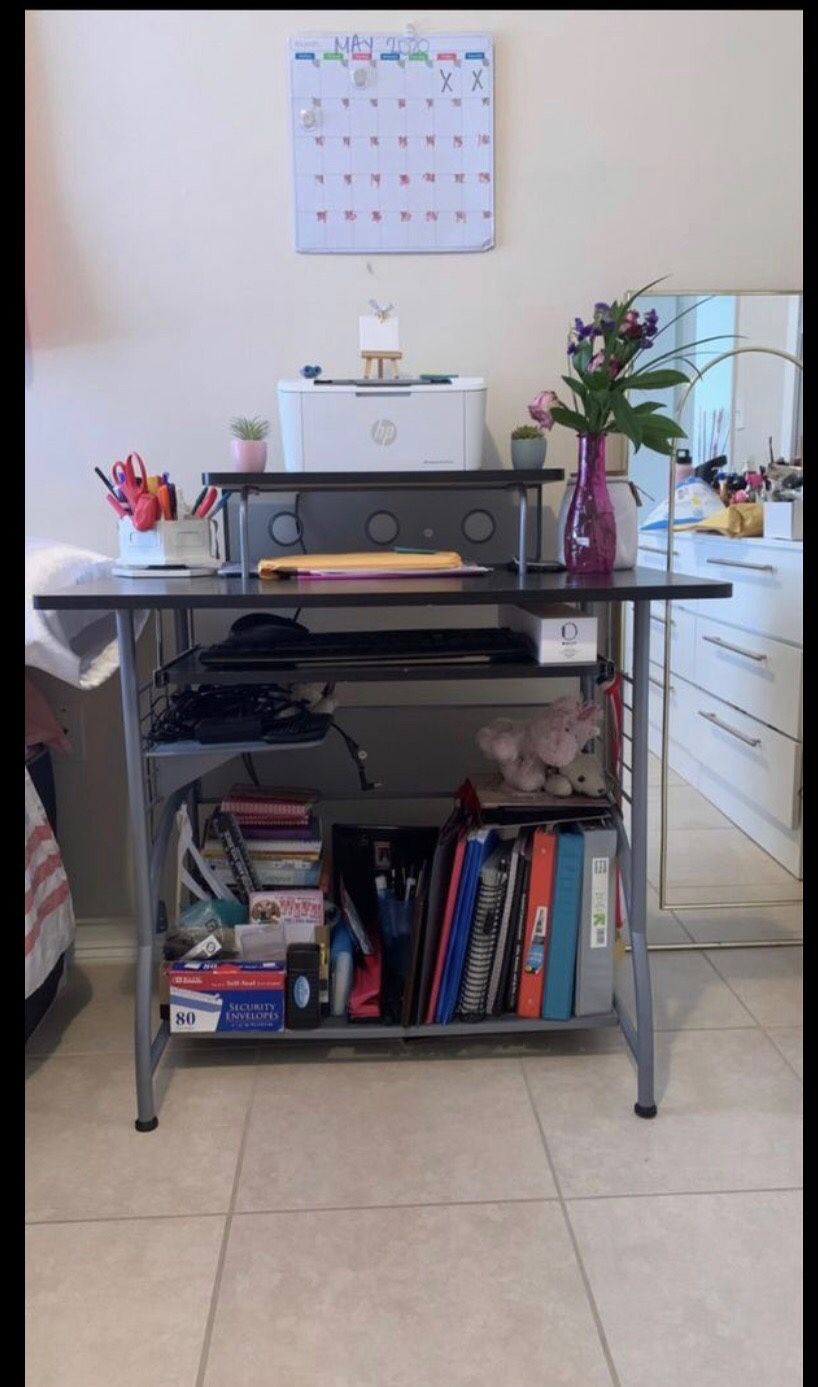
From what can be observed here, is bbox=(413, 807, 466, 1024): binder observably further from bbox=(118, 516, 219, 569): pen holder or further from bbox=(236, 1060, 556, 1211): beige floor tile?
bbox=(118, 516, 219, 569): pen holder

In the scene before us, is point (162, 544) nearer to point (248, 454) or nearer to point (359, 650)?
point (248, 454)

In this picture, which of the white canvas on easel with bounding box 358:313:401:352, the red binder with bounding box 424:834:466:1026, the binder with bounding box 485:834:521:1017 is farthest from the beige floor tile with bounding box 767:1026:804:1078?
the white canvas on easel with bounding box 358:313:401:352

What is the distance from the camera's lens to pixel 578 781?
5.51ft

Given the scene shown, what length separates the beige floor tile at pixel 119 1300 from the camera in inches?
42.8

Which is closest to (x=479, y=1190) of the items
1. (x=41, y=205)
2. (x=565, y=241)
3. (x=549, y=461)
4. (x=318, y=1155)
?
(x=318, y=1155)

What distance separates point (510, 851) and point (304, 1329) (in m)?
0.74

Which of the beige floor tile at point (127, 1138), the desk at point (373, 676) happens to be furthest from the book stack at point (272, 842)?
the beige floor tile at point (127, 1138)

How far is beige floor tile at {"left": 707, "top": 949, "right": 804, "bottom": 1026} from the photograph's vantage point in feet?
5.94

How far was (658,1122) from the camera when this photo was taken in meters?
1.50

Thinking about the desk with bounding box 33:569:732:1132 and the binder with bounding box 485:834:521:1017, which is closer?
the desk with bounding box 33:569:732:1132

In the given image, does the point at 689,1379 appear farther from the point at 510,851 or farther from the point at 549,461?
the point at 549,461

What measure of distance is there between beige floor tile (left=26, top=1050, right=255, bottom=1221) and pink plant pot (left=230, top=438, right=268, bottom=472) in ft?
3.35

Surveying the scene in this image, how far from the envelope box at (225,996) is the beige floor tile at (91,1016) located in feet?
0.72

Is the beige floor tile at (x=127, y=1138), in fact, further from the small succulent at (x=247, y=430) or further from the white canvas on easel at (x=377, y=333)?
the white canvas on easel at (x=377, y=333)
